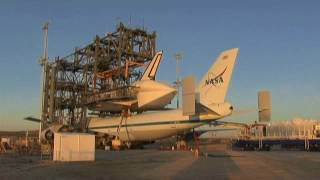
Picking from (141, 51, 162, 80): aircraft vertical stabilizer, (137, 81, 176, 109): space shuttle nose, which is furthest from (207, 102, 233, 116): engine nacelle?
(141, 51, 162, 80): aircraft vertical stabilizer

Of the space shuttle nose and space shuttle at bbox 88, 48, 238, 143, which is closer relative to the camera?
space shuttle at bbox 88, 48, 238, 143

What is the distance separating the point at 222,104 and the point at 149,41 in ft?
108

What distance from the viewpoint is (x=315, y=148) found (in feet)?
229

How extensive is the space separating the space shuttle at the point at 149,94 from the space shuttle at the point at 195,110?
94 centimetres

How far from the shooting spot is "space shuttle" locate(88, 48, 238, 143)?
6265 centimetres

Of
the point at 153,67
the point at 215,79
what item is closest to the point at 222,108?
the point at 215,79

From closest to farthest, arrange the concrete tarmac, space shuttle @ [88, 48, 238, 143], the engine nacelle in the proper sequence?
the concrete tarmac
space shuttle @ [88, 48, 238, 143]
the engine nacelle

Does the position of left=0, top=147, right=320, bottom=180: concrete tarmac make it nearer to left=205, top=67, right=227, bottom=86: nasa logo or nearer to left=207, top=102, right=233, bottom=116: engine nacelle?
left=207, top=102, right=233, bottom=116: engine nacelle

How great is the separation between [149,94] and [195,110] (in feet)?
61.0

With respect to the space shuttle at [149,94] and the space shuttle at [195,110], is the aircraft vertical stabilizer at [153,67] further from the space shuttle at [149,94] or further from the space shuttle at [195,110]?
the space shuttle at [195,110]

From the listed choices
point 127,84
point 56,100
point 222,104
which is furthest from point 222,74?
point 56,100

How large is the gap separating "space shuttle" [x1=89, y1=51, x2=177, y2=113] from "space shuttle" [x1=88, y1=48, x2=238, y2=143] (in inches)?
37.2

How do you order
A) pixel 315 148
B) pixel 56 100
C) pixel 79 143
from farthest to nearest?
pixel 56 100 < pixel 315 148 < pixel 79 143

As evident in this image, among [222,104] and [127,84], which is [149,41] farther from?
[222,104]
